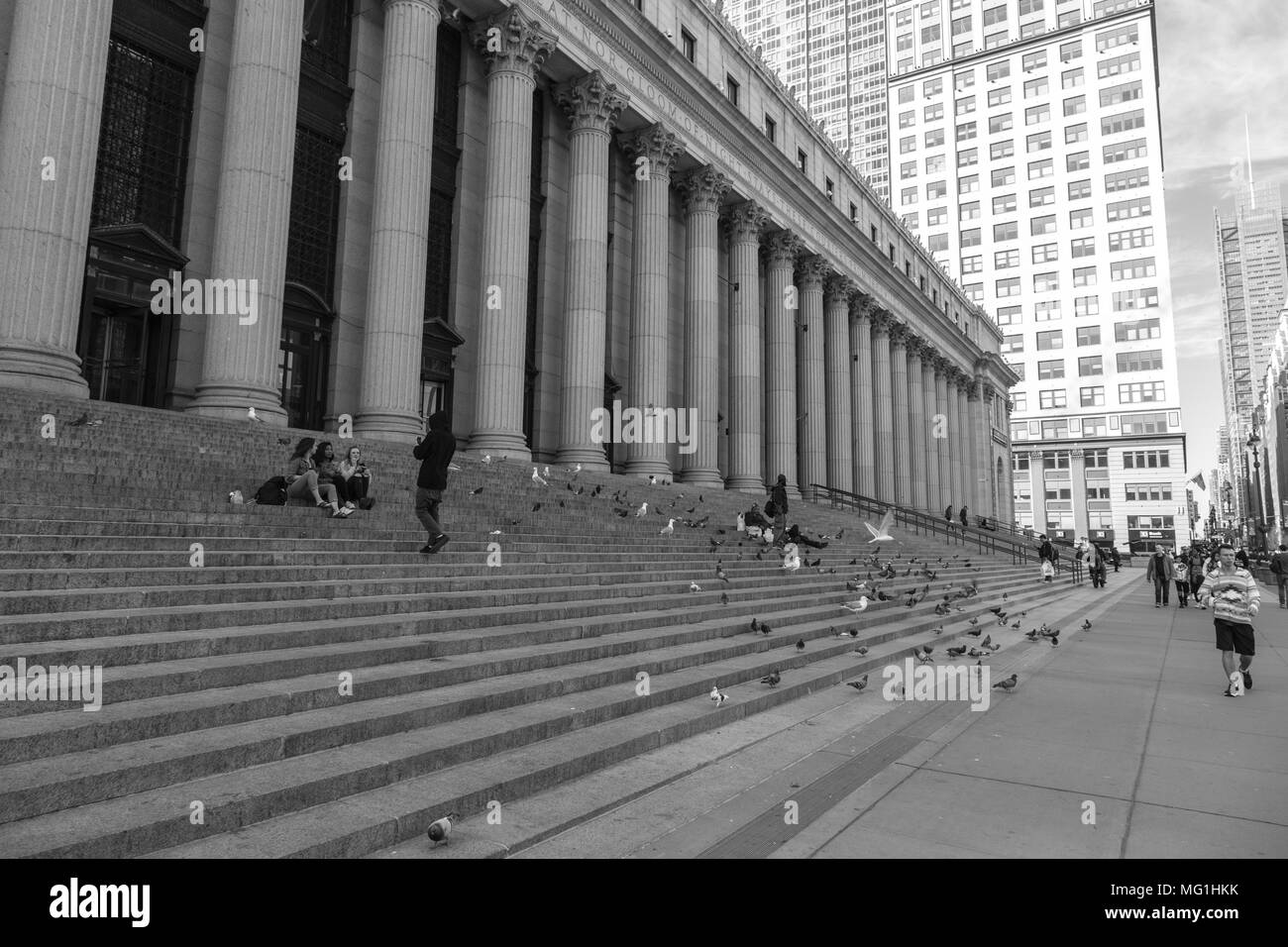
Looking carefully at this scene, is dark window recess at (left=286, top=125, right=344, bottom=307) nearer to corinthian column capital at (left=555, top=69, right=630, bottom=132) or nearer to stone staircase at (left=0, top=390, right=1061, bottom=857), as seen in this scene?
stone staircase at (left=0, top=390, right=1061, bottom=857)

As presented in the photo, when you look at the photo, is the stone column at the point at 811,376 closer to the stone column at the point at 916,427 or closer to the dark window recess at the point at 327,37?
the stone column at the point at 916,427

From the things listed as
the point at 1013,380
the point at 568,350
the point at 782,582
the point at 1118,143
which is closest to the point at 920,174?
the point at 1118,143

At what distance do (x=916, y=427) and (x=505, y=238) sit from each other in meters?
36.4

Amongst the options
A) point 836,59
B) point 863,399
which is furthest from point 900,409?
point 836,59

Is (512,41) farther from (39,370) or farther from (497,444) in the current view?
(39,370)

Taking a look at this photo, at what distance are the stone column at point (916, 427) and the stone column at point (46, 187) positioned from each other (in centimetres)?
4469

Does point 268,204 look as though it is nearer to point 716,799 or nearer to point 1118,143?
point 716,799

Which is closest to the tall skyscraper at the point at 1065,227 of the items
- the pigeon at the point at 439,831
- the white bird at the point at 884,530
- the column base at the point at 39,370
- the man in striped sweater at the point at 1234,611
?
the white bird at the point at 884,530

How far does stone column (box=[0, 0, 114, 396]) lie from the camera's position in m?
12.2

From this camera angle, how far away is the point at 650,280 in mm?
26734

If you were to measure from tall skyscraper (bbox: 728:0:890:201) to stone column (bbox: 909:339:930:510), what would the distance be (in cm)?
6386

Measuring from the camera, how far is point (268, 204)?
15.7 meters

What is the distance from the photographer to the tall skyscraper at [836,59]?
110750 millimetres

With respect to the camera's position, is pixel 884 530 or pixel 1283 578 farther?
pixel 1283 578
